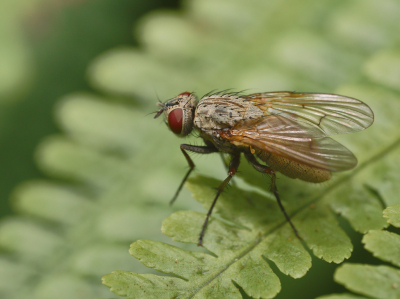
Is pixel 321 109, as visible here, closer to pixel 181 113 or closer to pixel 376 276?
pixel 181 113

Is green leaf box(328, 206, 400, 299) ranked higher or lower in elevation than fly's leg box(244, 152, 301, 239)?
lower

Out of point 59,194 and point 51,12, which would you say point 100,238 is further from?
point 51,12

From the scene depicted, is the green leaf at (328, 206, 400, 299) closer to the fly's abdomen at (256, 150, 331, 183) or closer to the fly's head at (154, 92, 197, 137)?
the fly's abdomen at (256, 150, 331, 183)

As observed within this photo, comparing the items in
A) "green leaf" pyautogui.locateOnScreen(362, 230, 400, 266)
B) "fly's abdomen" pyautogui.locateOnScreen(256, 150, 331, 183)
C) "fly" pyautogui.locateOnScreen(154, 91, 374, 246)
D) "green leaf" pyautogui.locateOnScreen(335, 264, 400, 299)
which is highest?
"fly" pyautogui.locateOnScreen(154, 91, 374, 246)

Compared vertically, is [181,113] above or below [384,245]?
above

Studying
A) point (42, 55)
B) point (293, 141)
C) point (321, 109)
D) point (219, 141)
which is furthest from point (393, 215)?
point (42, 55)

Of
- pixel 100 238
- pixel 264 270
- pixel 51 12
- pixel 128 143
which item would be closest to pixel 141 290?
pixel 264 270

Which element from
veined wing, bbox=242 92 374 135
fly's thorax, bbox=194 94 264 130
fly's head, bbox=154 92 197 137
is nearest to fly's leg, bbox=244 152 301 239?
fly's thorax, bbox=194 94 264 130

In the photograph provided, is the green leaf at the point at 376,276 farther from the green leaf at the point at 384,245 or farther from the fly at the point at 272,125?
the fly at the point at 272,125

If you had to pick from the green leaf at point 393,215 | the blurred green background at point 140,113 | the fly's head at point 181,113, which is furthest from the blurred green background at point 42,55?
the green leaf at point 393,215
